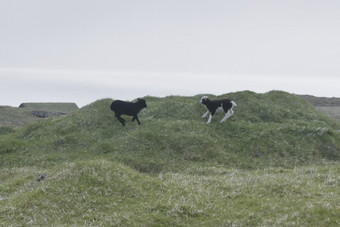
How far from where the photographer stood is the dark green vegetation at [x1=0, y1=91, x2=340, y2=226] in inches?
507

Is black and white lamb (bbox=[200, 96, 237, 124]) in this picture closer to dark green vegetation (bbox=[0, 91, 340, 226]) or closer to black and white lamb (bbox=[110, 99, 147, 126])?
dark green vegetation (bbox=[0, 91, 340, 226])

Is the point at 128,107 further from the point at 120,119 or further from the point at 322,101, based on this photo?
the point at 322,101

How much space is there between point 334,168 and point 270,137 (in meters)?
9.15

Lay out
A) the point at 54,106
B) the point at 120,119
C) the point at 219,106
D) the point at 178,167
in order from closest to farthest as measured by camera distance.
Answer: the point at 178,167
the point at 219,106
the point at 120,119
the point at 54,106

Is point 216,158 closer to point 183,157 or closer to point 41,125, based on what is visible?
point 183,157

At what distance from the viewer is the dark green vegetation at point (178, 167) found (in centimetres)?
1288

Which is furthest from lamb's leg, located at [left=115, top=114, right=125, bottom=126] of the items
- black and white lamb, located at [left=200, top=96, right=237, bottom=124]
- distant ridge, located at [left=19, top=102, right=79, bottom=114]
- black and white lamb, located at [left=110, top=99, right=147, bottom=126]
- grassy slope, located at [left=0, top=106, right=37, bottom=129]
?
distant ridge, located at [left=19, top=102, right=79, bottom=114]

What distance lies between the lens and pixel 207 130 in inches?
1193

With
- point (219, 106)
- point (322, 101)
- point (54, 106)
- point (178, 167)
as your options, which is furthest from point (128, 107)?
point (54, 106)

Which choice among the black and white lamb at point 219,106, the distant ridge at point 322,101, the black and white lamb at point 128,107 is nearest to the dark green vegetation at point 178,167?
the black and white lamb at point 219,106

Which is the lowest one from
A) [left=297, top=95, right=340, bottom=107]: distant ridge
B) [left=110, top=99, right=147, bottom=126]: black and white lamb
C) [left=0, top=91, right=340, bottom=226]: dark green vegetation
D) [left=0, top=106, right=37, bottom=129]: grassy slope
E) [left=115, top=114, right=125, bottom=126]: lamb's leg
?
[left=0, top=106, right=37, bottom=129]: grassy slope

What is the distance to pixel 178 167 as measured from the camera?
80.9ft

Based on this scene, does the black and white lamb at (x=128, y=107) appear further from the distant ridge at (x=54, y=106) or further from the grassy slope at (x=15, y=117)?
the distant ridge at (x=54, y=106)

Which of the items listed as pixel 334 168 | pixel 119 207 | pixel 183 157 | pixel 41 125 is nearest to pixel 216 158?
pixel 183 157
